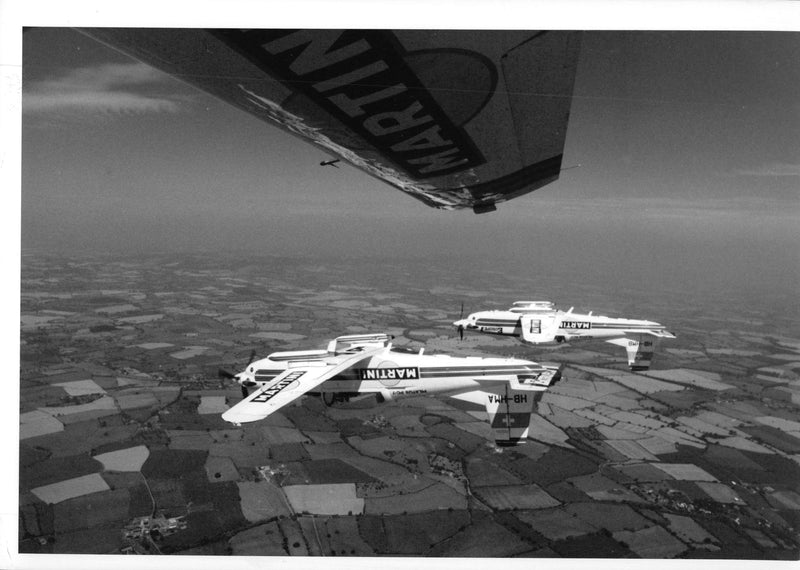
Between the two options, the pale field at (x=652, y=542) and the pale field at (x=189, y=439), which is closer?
the pale field at (x=652, y=542)

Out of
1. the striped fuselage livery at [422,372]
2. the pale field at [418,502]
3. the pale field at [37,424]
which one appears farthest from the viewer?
the striped fuselage livery at [422,372]

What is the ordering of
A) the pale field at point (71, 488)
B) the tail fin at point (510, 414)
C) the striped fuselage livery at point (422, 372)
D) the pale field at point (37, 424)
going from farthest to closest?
the striped fuselage livery at point (422, 372) < the tail fin at point (510, 414) < the pale field at point (71, 488) < the pale field at point (37, 424)

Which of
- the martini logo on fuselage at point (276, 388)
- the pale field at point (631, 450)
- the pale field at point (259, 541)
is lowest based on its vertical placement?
the pale field at point (259, 541)

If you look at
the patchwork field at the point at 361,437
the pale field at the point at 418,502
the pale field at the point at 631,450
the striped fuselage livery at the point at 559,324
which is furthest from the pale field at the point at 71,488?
the pale field at the point at 631,450

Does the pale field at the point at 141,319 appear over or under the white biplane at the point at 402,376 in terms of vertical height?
over

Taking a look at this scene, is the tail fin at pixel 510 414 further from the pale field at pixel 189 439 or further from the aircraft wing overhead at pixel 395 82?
the pale field at pixel 189 439

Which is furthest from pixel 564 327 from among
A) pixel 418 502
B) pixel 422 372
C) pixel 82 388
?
pixel 82 388

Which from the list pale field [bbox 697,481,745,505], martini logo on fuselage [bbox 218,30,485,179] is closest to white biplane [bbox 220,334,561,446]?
pale field [bbox 697,481,745,505]
